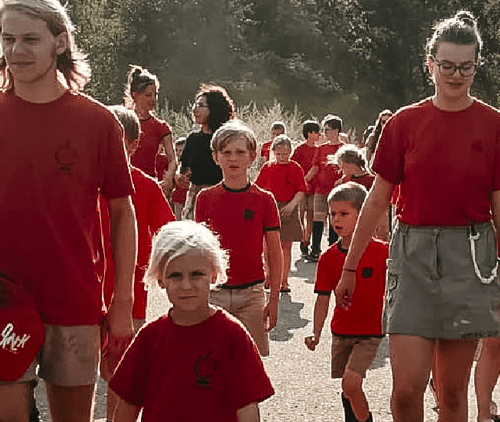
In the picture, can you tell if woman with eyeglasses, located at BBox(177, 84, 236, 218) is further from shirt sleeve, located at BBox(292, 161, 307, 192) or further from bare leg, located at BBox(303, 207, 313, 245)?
bare leg, located at BBox(303, 207, 313, 245)

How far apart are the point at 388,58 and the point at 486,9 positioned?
5630 mm

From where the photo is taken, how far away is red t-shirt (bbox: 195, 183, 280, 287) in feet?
23.5

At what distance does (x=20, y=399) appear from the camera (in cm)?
441

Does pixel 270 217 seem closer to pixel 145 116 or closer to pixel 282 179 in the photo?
pixel 145 116

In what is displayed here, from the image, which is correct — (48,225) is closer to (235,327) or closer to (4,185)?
(4,185)

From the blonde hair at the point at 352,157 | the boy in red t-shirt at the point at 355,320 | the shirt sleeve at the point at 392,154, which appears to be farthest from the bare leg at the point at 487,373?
the blonde hair at the point at 352,157

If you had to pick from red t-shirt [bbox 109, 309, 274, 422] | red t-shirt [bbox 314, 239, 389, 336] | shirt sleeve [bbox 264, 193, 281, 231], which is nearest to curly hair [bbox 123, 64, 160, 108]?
shirt sleeve [bbox 264, 193, 281, 231]

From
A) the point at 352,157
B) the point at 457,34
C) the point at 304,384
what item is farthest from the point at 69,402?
the point at 352,157

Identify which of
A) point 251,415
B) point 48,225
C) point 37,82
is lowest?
point 251,415

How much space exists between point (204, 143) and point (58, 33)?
16.8 ft

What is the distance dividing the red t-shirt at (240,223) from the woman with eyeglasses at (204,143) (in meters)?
2.19

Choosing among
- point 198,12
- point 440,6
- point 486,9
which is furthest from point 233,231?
point 198,12

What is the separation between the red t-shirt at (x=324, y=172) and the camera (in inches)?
619

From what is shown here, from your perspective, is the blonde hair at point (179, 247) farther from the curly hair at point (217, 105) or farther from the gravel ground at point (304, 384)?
the curly hair at point (217, 105)
